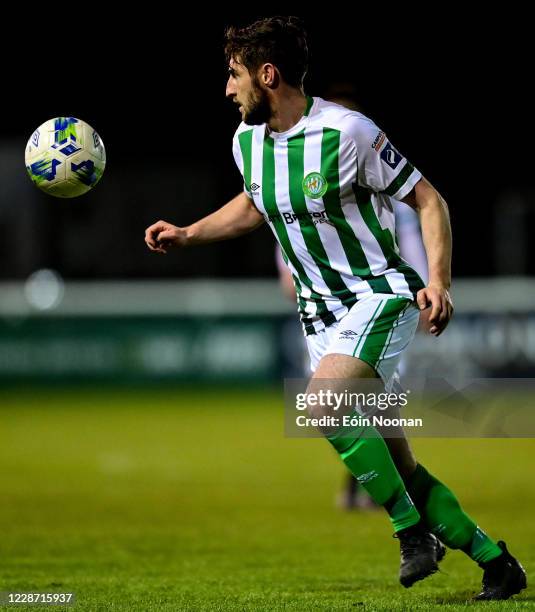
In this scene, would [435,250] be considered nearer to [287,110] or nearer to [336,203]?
[336,203]

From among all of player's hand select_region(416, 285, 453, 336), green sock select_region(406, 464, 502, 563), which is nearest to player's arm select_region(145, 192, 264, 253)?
player's hand select_region(416, 285, 453, 336)

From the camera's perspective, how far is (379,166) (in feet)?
14.8

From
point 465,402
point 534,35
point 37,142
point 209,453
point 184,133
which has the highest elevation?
point 534,35

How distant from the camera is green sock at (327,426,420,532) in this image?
4.38 m

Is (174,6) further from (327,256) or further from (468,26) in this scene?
(327,256)

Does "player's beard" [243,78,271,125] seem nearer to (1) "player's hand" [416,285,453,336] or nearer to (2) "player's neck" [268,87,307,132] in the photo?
(2) "player's neck" [268,87,307,132]

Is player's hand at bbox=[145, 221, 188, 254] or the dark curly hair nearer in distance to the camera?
the dark curly hair

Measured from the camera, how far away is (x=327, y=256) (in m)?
4.59

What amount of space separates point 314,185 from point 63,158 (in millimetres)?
1045

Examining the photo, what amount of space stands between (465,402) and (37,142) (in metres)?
2.42

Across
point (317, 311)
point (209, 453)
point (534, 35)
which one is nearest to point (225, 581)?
point (317, 311)

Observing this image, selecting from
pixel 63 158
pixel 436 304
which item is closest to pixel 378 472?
pixel 436 304

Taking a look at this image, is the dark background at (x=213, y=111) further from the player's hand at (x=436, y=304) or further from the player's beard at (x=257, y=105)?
the player's hand at (x=436, y=304)

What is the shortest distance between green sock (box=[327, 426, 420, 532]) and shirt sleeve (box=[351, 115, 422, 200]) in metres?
0.90
